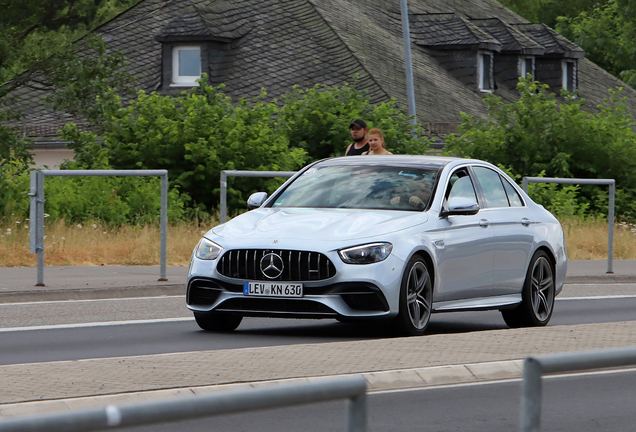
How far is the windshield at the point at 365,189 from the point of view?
10.8 meters

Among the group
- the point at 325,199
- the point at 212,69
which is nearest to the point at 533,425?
the point at 325,199

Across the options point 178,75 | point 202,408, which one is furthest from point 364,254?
point 178,75

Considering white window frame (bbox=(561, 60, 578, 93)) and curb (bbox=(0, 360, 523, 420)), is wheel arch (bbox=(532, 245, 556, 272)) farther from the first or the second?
white window frame (bbox=(561, 60, 578, 93))

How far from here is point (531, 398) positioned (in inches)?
129

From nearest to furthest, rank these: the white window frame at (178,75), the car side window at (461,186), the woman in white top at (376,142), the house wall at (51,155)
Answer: the car side window at (461,186) < the woman in white top at (376,142) < the house wall at (51,155) < the white window frame at (178,75)

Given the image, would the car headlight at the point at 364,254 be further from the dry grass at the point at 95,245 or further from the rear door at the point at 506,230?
the dry grass at the point at 95,245

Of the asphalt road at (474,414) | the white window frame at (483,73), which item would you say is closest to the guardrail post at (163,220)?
the asphalt road at (474,414)

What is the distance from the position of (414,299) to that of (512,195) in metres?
2.28

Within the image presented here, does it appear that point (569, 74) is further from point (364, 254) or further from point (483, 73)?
point (364, 254)

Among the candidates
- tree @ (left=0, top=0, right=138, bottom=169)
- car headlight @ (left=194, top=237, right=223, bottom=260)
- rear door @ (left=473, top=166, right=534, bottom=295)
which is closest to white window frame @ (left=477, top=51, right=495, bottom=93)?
tree @ (left=0, top=0, right=138, bottom=169)

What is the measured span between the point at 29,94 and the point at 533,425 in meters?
36.2

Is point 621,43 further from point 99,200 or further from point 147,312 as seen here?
point 147,312

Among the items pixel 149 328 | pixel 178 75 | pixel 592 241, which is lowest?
pixel 149 328

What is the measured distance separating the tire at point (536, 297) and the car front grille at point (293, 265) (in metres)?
2.49
